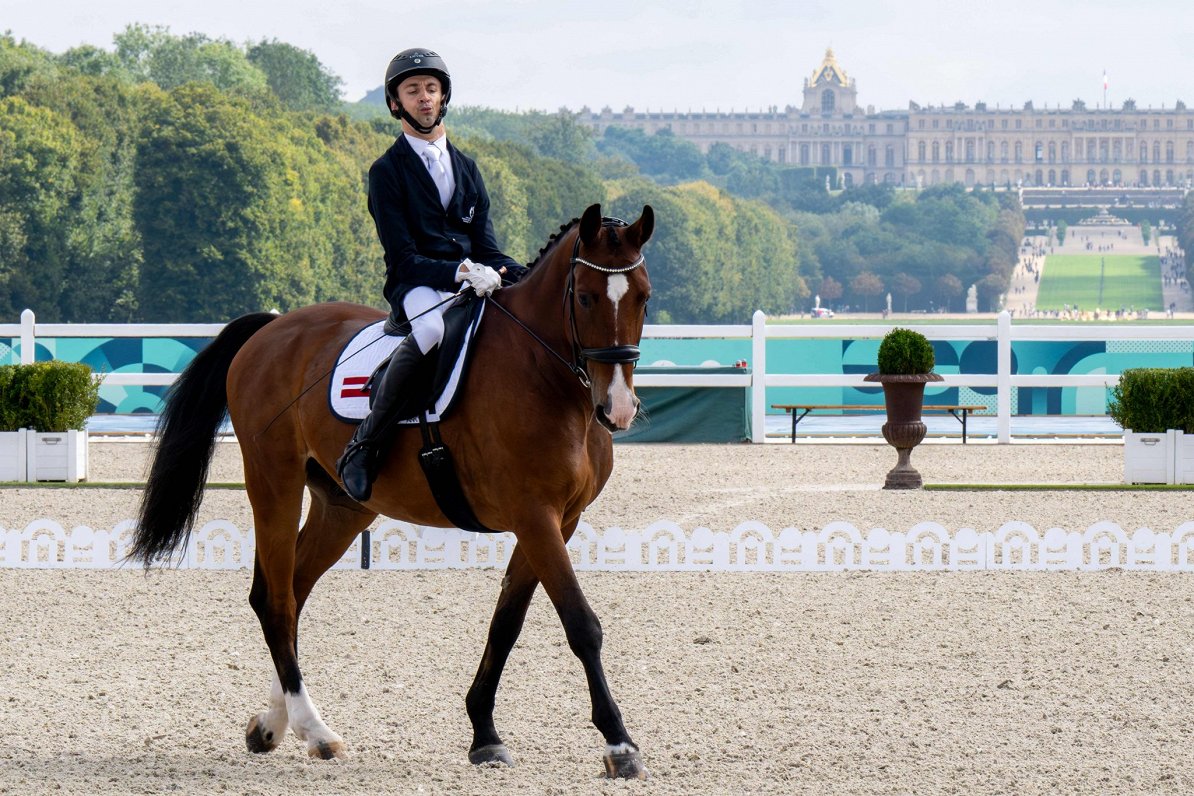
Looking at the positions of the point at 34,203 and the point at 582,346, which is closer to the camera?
the point at 582,346

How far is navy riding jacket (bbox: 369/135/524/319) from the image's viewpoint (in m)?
5.74

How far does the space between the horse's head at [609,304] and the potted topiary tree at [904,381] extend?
914 cm

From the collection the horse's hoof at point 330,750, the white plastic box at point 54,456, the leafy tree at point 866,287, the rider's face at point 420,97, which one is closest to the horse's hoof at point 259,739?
the horse's hoof at point 330,750

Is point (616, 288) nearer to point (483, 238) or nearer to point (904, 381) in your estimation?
point (483, 238)

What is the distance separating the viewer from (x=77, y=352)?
67.4ft

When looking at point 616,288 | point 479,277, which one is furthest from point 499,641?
point 616,288

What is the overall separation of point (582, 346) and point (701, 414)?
14064mm

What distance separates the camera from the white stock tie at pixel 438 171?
580 cm

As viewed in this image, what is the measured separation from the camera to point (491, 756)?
5.43 m

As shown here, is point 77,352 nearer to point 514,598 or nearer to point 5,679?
point 5,679

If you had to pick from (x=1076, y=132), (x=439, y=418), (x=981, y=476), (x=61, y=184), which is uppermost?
(x=1076, y=132)

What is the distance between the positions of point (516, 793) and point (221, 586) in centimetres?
424

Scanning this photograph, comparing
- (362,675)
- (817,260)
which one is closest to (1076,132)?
(817,260)

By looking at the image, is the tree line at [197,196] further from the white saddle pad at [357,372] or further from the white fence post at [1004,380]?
the white saddle pad at [357,372]
